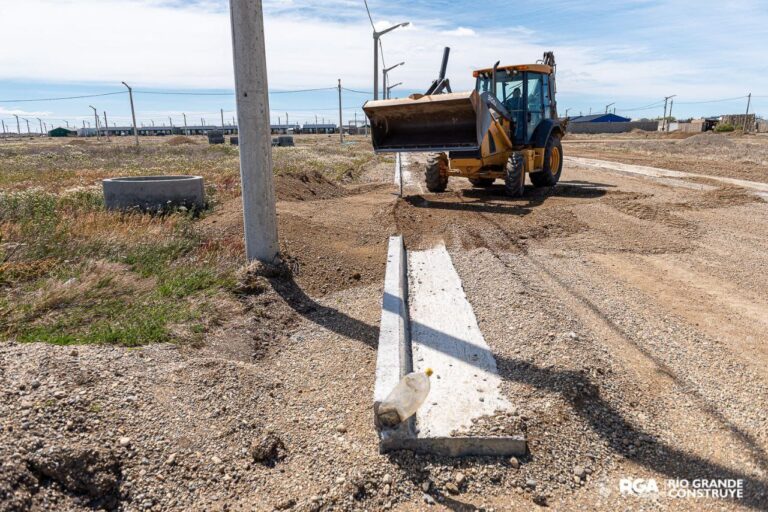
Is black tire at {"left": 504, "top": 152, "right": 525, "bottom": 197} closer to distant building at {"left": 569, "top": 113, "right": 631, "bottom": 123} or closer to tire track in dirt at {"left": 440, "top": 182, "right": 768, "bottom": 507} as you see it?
tire track in dirt at {"left": 440, "top": 182, "right": 768, "bottom": 507}

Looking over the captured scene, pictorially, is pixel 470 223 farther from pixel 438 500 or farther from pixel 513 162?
pixel 438 500

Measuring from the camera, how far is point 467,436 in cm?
303

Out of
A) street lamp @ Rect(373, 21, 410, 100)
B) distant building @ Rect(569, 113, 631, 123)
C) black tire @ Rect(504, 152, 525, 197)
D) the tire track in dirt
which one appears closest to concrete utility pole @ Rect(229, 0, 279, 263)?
the tire track in dirt

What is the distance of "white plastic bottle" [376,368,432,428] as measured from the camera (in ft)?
10.00

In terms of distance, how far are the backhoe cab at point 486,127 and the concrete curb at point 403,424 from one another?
6.19m

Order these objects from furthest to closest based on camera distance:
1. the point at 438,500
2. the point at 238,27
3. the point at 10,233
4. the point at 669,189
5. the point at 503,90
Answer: the point at 669,189
the point at 503,90
the point at 10,233
the point at 238,27
the point at 438,500

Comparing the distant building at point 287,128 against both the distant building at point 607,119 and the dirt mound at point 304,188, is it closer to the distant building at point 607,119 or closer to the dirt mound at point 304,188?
the distant building at point 607,119

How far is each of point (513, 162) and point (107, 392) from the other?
10.2 m

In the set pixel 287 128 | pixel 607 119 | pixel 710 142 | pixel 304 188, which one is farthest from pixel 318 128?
pixel 304 188

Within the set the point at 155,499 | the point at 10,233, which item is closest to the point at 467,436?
the point at 155,499

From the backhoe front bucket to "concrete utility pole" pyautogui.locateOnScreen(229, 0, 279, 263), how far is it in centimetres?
499

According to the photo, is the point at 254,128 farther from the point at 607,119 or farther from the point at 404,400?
the point at 607,119

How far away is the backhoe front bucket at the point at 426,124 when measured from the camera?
10.2 meters

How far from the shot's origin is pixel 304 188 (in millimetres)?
13531
